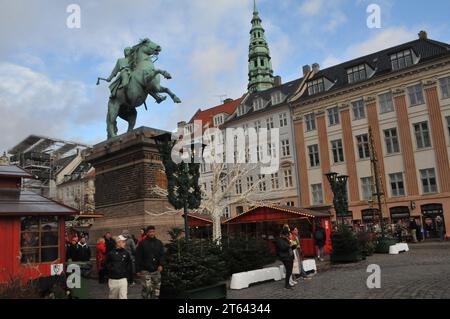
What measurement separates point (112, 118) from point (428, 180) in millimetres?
27101

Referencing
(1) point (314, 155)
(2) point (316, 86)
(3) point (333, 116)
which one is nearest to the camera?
(3) point (333, 116)

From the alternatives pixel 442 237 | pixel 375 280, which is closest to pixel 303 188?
pixel 442 237

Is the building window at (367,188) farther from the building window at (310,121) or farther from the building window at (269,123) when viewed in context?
the building window at (269,123)

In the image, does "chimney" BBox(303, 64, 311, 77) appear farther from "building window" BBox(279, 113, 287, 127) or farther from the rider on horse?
the rider on horse

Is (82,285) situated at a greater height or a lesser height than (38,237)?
lesser

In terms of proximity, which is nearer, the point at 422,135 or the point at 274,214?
the point at 274,214

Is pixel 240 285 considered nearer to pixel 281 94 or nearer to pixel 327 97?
pixel 327 97

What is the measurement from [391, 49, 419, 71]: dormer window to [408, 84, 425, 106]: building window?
2.01 m

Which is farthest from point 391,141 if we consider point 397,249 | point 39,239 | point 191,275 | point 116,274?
point 116,274

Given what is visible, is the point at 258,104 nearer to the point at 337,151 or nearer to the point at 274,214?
the point at 337,151

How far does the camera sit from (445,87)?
109 ft

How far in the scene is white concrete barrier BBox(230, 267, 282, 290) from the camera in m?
11.8
